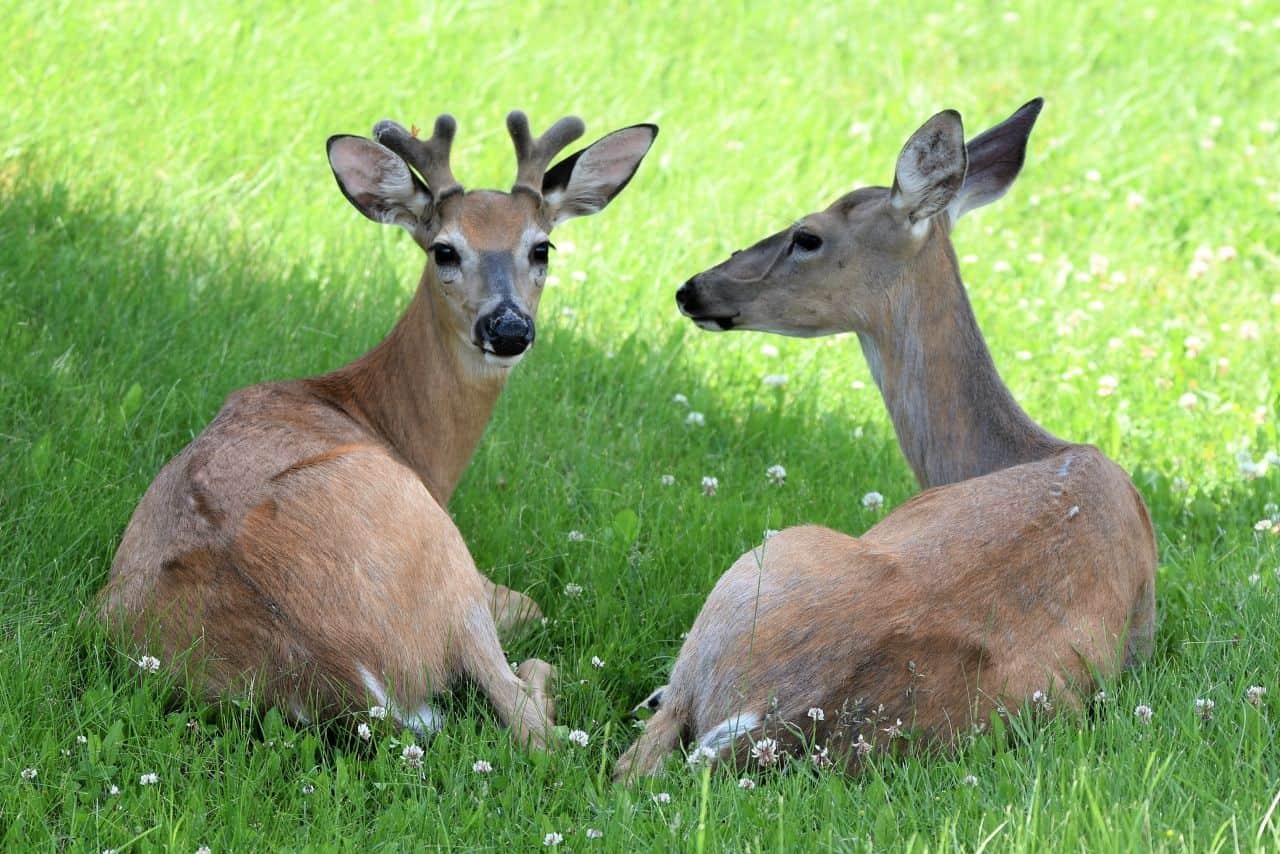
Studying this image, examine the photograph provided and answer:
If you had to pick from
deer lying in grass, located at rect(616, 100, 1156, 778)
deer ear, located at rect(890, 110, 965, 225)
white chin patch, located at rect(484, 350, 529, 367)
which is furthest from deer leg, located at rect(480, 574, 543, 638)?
deer ear, located at rect(890, 110, 965, 225)

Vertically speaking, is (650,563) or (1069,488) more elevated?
(1069,488)

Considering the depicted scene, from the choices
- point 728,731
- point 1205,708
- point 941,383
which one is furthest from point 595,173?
point 1205,708

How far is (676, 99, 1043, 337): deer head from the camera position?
546 centimetres

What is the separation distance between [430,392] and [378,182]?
2.35 ft

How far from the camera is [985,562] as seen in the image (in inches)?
166

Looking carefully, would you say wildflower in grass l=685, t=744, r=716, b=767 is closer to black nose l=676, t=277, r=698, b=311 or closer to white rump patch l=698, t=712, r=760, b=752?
white rump patch l=698, t=712, r=760, b=752

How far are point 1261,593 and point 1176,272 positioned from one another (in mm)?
3886

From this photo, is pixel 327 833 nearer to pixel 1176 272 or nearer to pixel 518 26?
pixel 1176 272

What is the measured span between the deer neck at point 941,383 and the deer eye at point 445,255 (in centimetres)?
140

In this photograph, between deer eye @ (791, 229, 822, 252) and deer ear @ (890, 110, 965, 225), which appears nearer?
deer ear @ (890, 110, 965, 225)

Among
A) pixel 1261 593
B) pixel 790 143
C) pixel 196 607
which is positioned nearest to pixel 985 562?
pixel 1261 593

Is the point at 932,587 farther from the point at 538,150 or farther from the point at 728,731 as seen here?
the point at 538,150

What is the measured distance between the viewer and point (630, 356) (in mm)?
6844

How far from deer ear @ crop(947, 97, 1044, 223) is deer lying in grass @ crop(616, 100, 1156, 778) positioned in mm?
358
